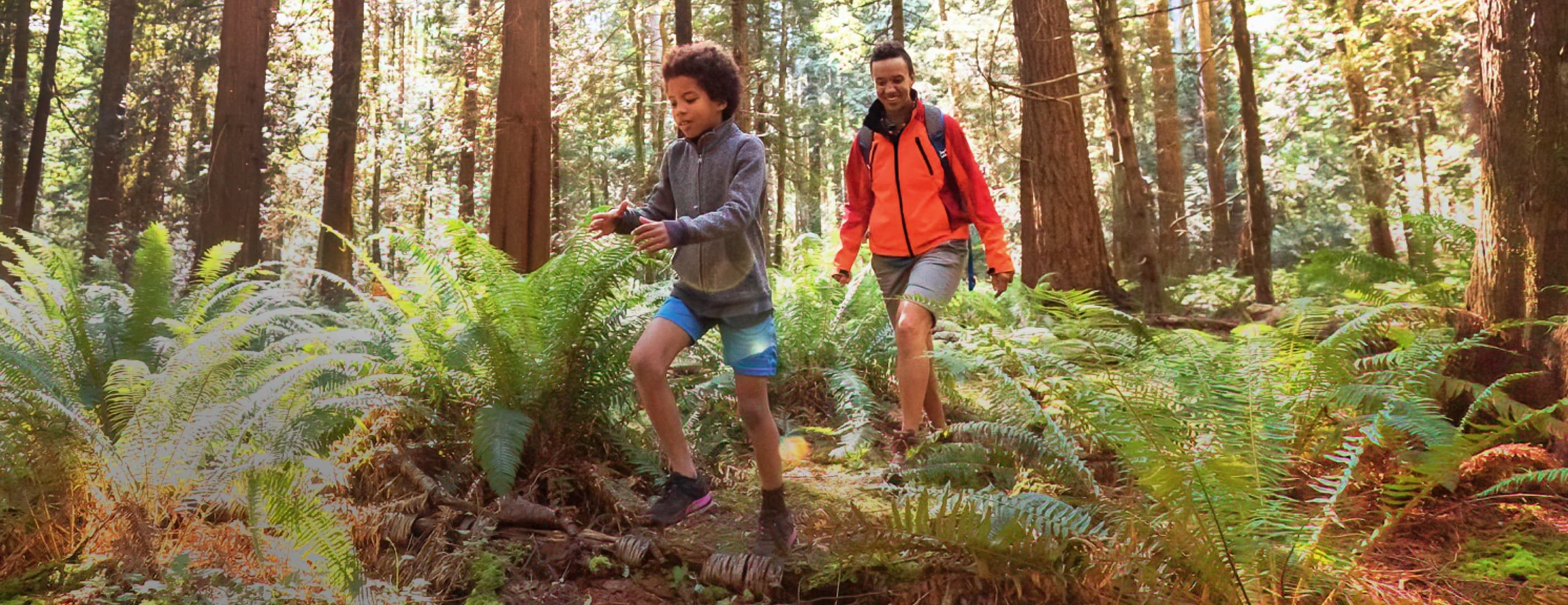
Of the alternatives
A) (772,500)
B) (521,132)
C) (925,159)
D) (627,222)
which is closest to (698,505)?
(772,500)

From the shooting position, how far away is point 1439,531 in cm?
328

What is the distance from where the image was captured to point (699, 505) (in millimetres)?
A: 3664

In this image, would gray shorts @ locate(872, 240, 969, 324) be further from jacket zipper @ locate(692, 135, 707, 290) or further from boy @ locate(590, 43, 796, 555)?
jacket zipper @ locate(692, 135, 707, 290)

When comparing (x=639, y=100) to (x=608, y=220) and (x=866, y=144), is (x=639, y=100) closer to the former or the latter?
(x=866, y=144)

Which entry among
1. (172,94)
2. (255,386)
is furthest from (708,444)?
(172,94)

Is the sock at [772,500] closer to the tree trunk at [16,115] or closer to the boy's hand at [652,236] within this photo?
the boy's hand at [652,236]

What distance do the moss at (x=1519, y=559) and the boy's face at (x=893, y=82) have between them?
2.80m

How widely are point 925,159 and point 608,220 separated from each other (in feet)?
5.93

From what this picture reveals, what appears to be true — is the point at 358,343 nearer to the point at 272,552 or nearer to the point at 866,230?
the point at 272,552

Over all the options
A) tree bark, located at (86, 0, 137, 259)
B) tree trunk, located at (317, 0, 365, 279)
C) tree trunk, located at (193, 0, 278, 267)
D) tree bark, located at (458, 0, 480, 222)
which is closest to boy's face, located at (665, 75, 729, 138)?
tree trunk, located at (193, 0, 278, 267)

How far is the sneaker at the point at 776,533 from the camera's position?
3.25 metres

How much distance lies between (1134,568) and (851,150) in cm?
277

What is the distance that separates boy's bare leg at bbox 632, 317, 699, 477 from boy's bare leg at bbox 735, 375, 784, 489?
0.26 m

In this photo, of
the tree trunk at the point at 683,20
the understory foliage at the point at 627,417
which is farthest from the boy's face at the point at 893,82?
the tree trunk at the point at 683,20
